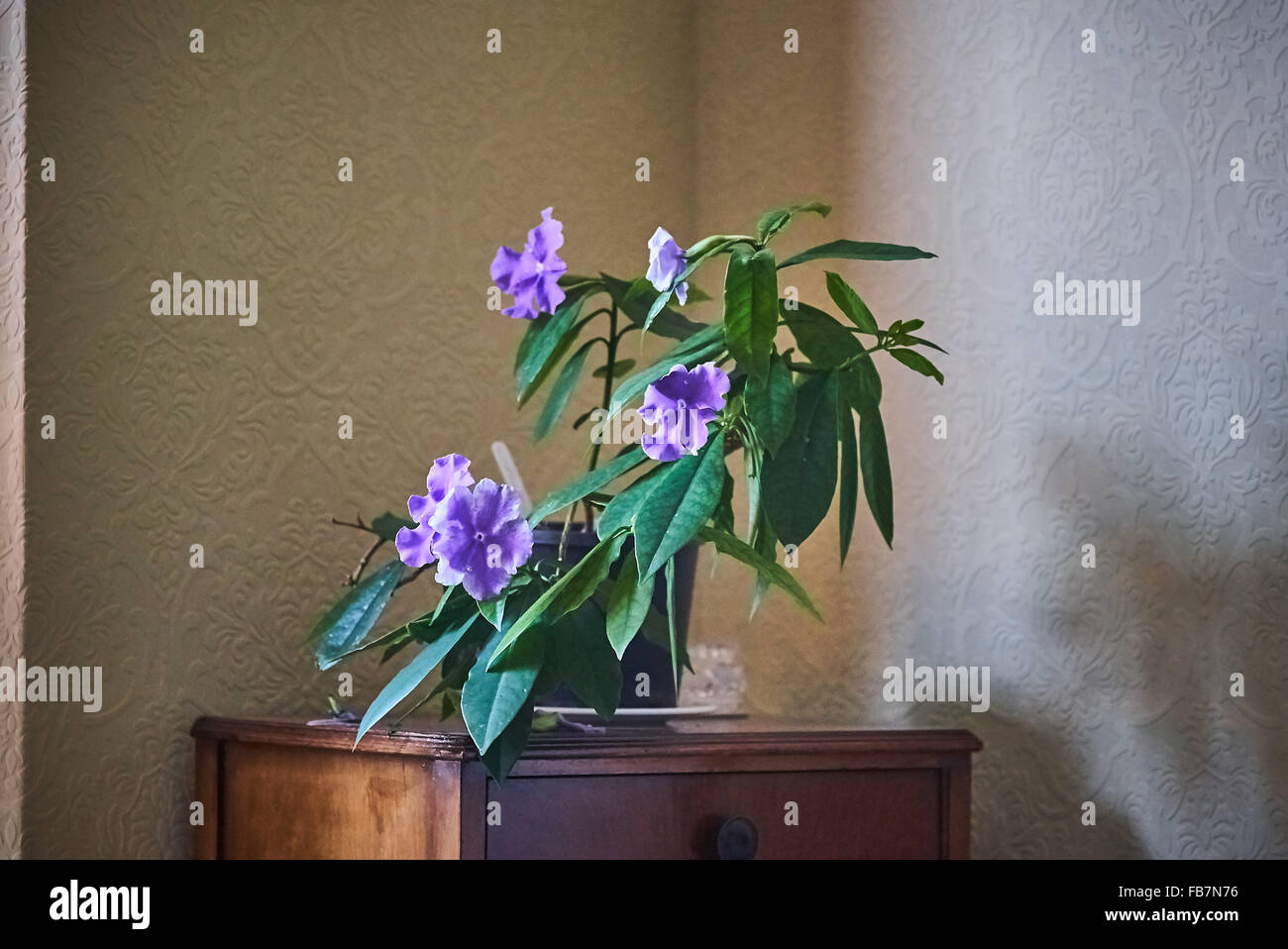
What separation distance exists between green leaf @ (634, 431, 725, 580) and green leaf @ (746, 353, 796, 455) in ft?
0.13

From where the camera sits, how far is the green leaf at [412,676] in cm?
108

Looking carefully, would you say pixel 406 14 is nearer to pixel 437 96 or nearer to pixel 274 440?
pixel 437 96

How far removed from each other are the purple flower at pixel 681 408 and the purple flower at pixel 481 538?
0.13 m

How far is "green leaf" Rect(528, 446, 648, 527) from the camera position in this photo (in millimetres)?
1087

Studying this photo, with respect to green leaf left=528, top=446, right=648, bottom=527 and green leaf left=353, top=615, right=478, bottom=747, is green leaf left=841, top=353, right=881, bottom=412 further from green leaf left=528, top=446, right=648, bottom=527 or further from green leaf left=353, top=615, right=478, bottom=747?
green leaf left=353, top=615, right=478, bottom=747

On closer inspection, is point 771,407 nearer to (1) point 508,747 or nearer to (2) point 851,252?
(2) point 851,252

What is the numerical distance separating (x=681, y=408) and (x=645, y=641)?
0.34m

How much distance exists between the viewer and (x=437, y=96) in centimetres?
165

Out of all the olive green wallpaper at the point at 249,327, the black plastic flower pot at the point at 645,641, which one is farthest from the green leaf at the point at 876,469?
the olive green wallpaper at the point at 249,327

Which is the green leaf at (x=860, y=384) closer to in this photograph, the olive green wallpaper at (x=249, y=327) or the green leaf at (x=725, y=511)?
the green leaf at (x=725, y=511)
